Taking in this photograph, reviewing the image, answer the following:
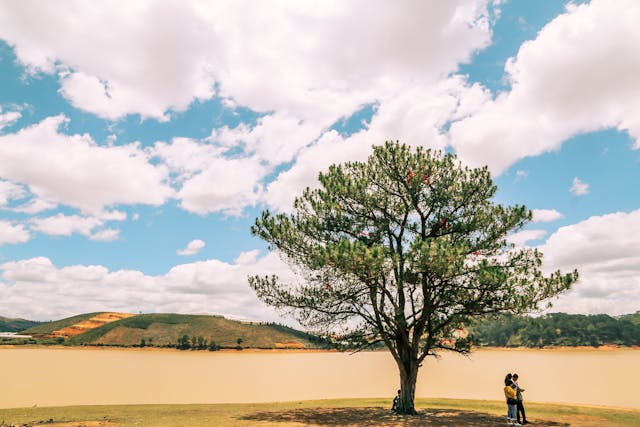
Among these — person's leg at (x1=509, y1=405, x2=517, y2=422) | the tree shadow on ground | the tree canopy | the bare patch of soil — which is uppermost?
the tree canopy

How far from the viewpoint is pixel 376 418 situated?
854 inches

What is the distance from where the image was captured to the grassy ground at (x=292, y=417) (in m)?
19.8

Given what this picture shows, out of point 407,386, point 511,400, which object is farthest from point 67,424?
point 511,400

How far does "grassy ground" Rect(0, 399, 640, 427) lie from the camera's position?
1980cm

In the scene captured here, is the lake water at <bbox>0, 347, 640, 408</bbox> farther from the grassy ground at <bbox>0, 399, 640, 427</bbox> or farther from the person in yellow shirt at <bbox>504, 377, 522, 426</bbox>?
the person in yellow shirt at <bbox>504, 377, 522, 426</bbox>

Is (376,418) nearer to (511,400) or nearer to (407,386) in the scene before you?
(407,386)

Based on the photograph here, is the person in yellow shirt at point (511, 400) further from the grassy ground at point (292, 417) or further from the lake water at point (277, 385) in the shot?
the lake water at point (277, 385)

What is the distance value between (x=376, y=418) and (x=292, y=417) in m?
4.35

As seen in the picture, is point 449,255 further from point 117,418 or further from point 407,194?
point 117,418

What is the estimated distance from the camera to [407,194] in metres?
22.9

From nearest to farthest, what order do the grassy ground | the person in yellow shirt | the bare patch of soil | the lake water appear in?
the bare patch of soil → the person in yellow shirt → the grassy ground → the lake water

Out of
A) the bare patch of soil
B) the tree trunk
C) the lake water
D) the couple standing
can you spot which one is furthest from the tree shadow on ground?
the lake water

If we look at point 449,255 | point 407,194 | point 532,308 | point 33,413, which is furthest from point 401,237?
point 33,413

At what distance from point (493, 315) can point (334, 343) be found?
335 inches
